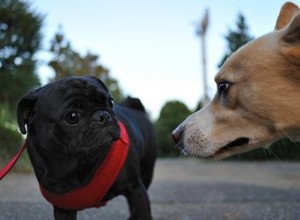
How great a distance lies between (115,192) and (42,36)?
5.49 metres

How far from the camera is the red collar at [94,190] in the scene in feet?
10.6

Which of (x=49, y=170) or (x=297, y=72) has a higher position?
(x=297, y=72)

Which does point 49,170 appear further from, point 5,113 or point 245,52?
point 5,113

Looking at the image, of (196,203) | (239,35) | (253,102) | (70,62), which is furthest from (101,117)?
(70,62)

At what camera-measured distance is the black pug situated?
9.84 feet

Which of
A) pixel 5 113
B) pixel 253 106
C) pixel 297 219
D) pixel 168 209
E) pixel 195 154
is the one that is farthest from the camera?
pixel 5 113

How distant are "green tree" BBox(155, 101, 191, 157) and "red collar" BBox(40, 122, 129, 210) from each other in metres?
16.5

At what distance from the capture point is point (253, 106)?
3.23 meters

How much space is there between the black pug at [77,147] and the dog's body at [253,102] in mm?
508

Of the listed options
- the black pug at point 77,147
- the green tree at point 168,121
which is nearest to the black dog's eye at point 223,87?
the black pug at point 77,147

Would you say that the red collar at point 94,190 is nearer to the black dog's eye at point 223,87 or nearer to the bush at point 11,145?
the black dog's eye at point 223,87

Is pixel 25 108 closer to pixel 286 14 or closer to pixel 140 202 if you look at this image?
pixel 140 202

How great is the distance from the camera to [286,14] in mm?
3838

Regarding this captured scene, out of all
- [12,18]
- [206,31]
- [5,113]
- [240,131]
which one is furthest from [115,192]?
[206,31]
